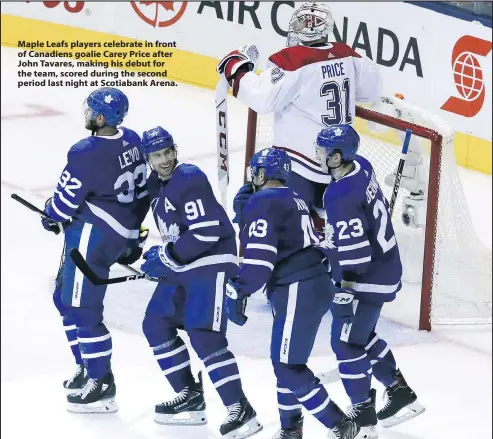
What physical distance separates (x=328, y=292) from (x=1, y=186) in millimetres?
3492

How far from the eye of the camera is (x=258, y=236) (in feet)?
14.2

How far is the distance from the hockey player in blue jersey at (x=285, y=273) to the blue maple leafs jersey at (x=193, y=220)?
0.15 m

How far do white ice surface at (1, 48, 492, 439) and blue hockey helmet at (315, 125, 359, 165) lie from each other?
1.01 metres

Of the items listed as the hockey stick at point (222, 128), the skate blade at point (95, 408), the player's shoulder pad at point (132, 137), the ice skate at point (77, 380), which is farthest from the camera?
the hockey stick at point (222, 128)

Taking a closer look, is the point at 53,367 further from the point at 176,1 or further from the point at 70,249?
the point at 176,1

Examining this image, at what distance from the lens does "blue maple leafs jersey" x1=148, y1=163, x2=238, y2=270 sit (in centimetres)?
452

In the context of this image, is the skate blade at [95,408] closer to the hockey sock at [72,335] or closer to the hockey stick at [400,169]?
the hockey sock at [72,335]

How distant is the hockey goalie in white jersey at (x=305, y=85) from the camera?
5.29 m

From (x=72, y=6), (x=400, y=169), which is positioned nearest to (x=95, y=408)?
(x=400, y=169)

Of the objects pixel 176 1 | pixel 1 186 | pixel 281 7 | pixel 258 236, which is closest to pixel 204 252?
pixel 258 236

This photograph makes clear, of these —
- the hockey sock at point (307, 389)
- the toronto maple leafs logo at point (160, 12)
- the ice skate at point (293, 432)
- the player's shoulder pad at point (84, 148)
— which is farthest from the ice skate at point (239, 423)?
the toronto maple leafs logo at point (160, 12)

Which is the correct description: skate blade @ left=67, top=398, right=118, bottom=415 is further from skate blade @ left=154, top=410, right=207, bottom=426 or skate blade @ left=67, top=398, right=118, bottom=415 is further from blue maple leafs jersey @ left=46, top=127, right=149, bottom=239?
blue maple leafs jersey @ left=46, top=127, right=149, bottom=239

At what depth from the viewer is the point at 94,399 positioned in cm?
493

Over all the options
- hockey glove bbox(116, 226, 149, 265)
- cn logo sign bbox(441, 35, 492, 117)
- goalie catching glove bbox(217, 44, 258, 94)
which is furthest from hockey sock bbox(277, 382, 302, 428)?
cn logo sign bbox(441, 35, 492, 117)
